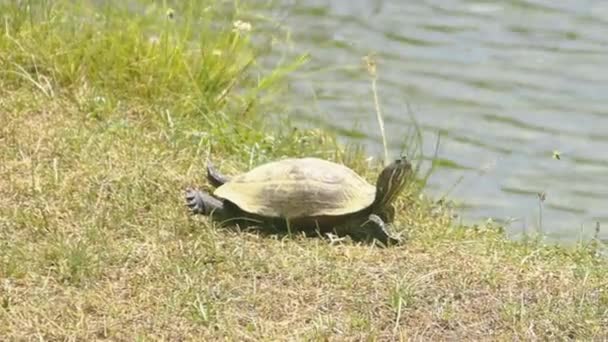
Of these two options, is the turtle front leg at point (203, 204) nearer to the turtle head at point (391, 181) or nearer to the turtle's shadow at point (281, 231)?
the turtle's shadow at point (281, 231)

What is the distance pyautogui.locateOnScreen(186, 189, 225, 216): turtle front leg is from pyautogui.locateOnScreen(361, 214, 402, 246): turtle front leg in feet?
1.77

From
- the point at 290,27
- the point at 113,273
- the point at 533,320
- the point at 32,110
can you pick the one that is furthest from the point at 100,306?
the point at 290,27

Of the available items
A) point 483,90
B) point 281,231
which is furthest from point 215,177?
point 483,90

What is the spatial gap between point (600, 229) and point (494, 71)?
167 centimetres

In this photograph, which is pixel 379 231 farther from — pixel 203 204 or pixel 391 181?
pixel 203 204

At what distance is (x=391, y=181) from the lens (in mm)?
5055

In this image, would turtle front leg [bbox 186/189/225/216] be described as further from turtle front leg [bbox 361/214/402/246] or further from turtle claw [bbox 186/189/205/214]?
turtle front leg [bbox 361/214/402/246]

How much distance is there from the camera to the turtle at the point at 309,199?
5.02m

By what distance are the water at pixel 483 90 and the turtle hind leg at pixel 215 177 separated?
3.67 feet

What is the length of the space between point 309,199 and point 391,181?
31 centimetres

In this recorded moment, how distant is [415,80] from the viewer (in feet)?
23.8

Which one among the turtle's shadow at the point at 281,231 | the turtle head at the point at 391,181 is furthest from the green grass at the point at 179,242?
the turtle head at the point at 391,181

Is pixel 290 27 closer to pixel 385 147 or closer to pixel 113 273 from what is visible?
pixel 385 147

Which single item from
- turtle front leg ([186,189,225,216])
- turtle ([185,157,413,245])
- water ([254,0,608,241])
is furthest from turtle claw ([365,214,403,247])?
water ([254,0,608,241])
